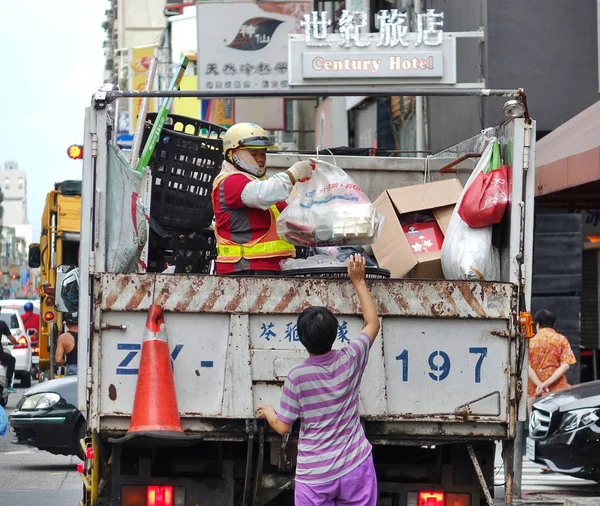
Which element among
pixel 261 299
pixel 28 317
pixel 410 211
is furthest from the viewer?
pixel 28 317

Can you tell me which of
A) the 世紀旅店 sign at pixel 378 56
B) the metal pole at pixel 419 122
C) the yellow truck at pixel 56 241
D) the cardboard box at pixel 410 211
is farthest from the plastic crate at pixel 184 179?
the metal pole at pixel 419 122

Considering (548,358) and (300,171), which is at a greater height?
(300,171)

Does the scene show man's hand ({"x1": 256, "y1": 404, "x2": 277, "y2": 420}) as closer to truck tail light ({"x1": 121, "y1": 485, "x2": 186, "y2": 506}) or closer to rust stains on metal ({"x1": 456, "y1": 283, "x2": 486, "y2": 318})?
truck tail light ({"x1": 121, "y1": 485, "x2": 186, "y2": 506})

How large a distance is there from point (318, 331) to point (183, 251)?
3.17m

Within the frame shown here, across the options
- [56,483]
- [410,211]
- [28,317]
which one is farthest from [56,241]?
[410,211]

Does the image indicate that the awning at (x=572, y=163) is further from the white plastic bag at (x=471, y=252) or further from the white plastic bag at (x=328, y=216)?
the white plastic bag at (x=328, y=216)

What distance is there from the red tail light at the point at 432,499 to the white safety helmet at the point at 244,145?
1929 mm

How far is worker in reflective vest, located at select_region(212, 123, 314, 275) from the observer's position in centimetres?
650

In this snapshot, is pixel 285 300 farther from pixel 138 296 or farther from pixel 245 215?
pixel 245 215

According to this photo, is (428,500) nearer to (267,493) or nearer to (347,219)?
(267,493)

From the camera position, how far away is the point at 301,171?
21.0 feet

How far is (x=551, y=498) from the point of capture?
10664 mm

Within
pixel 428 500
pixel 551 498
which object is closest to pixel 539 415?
pixel 551 498

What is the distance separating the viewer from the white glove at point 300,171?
20.7 ft
